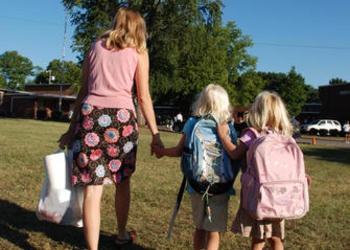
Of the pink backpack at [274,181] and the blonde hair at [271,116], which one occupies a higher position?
the blonde hair at [271,116]

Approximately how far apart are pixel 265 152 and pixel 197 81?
133 feet

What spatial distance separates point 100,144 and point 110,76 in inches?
20.0

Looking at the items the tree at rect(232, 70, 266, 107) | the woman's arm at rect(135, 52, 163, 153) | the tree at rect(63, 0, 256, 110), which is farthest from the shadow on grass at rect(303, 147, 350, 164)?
the tree at rect(232, 70, 266, 107)

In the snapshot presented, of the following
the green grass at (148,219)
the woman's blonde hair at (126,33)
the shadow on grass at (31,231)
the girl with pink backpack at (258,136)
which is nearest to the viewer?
the girl with pink backpack at (258,136)

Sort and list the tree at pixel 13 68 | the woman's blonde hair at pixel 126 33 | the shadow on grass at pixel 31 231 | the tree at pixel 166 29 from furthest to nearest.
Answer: the tree at pixel 13 68, the tree at pixel 166 29, the shadow on grass at pixel 31 231, the woman's blonde hair at pixel 126 33

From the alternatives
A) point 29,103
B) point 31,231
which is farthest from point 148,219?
point 29,103

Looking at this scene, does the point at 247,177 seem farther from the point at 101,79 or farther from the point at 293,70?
the point at 293,70

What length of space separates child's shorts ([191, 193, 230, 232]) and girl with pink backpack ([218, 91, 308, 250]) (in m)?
0.11

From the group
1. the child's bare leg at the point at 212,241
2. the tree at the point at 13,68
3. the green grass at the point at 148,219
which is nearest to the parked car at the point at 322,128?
the green grass at the point at 148,219

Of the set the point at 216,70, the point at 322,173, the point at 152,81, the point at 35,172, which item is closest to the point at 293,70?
the point at 216,70

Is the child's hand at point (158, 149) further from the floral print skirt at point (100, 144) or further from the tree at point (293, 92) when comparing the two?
the tree at point (293, 92)

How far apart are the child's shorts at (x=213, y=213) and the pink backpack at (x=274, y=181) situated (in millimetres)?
229

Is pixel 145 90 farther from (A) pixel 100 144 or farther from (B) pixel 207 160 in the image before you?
(B) pixel 207 160

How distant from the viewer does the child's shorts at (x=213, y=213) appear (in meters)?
3.02
